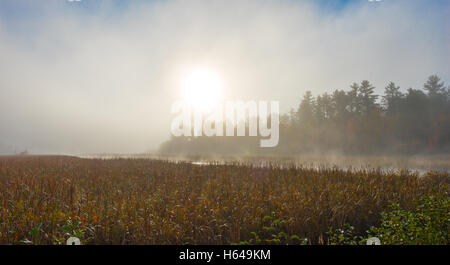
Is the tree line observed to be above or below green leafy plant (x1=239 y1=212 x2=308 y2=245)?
above

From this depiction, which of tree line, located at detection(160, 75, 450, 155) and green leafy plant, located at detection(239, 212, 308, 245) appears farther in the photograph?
tree line, located at detection(160, 75, 450, 155)

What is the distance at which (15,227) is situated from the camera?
15.7ft

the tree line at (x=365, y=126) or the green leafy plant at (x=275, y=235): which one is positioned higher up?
the tree line at (x=365, y=126)

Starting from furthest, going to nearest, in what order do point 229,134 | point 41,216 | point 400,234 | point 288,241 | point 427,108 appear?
1. point 229,134
2. point 427,108
3. point 41,216
4. point 288,241
5. point 400,234

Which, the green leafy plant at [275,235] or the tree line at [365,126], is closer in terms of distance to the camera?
the green leafy plant at [275,235]

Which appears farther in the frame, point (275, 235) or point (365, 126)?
point (365, 126)

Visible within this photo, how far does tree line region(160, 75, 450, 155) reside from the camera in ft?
151

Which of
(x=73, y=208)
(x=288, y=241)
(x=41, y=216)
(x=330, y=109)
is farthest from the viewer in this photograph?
(x=330, y=109)

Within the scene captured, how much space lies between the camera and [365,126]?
5300cm

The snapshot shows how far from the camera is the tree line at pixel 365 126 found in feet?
151
